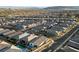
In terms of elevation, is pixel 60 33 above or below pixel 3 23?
below

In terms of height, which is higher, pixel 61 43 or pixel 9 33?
pixel 9 33

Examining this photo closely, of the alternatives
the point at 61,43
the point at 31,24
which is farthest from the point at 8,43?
the point at 61,43
